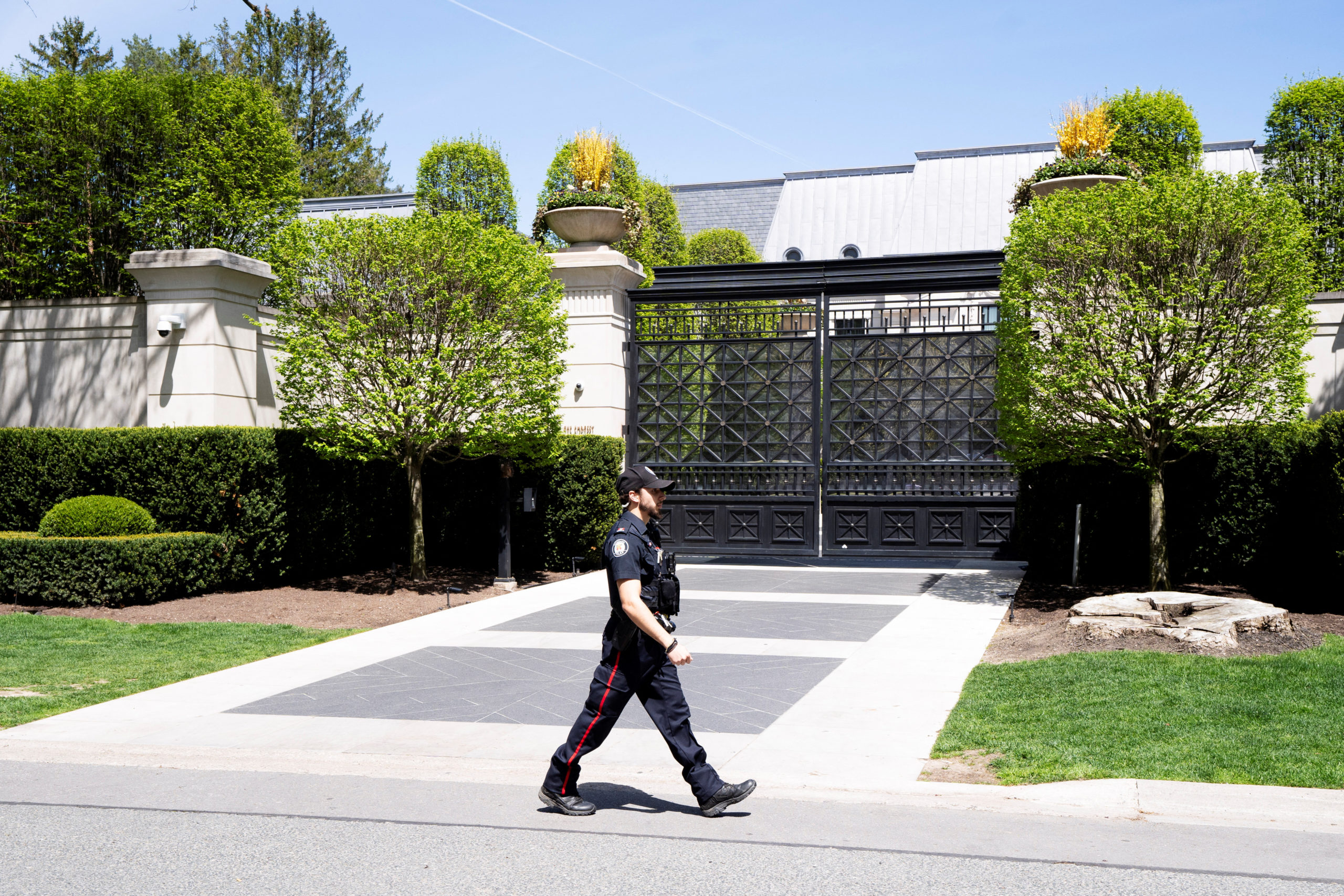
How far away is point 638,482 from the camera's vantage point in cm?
570

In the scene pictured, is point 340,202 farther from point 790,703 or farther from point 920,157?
point 790,703

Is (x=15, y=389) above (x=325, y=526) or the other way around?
above

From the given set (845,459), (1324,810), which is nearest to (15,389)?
(845,459)

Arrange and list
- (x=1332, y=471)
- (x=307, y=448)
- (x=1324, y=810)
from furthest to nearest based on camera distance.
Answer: (x=307, y=448) → (x=1332, y=471) → (x=1324, y=810)

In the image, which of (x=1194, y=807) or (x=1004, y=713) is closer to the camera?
(x=1194, y=807)

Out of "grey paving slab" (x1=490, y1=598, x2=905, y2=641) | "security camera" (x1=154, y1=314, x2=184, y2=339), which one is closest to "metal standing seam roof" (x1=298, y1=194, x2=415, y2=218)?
"security camera" (x1=154, y1=314, x2=184, y2=339)

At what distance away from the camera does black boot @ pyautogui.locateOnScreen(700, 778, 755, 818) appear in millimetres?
5414

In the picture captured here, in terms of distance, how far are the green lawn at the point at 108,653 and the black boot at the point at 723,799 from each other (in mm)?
5022

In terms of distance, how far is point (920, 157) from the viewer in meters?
38.2

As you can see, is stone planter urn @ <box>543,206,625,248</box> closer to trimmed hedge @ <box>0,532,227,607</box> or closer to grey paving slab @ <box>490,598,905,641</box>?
grey paving slab @ <box>490,598,905,641</box>

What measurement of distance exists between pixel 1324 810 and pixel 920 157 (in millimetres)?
35426

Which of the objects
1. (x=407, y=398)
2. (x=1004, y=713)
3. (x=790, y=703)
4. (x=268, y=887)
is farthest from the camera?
(x=407, y=398)

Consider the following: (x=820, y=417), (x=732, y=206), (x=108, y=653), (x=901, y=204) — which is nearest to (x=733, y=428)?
(x=820, y=417)

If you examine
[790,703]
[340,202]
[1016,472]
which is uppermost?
[340,202]
